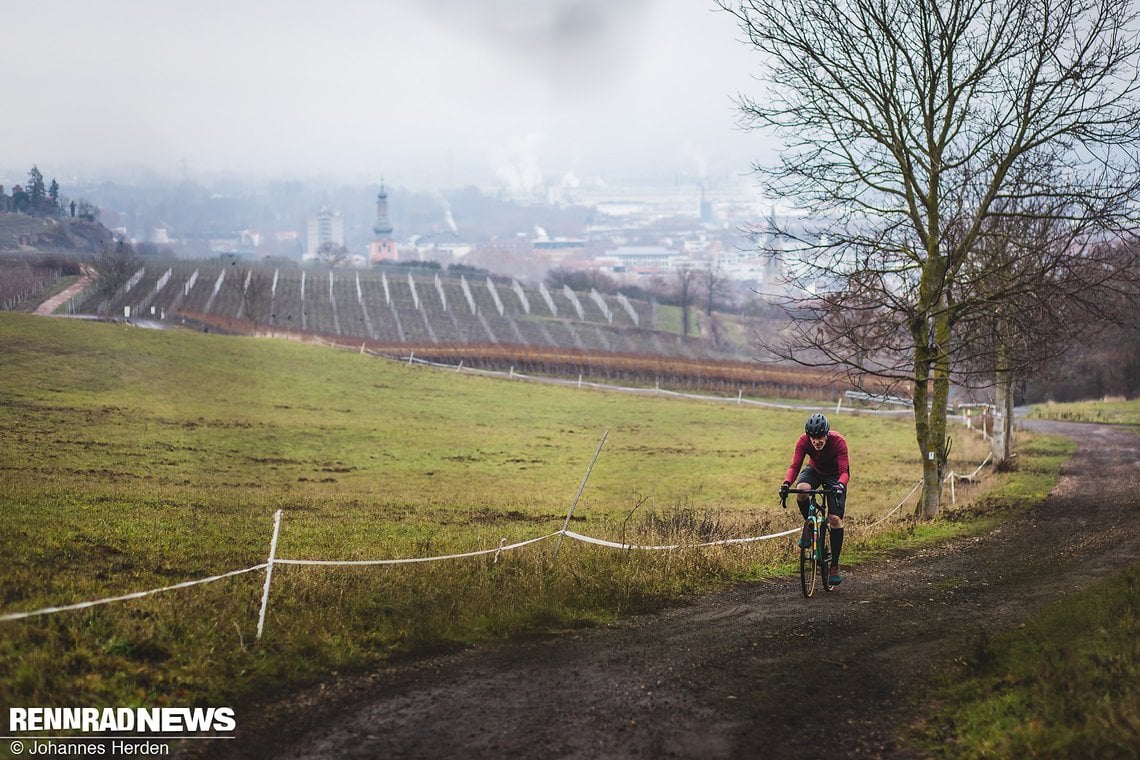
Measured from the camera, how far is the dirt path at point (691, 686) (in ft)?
26.7

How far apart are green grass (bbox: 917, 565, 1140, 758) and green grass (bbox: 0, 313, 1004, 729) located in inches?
189

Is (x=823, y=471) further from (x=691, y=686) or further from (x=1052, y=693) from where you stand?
(x=1052, y=693)

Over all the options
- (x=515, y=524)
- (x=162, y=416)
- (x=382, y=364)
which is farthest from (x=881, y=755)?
(x=382, y=364)

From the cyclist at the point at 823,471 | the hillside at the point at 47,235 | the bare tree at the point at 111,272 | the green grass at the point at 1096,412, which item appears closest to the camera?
the cyclist at the point at 823,471

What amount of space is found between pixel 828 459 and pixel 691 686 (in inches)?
209

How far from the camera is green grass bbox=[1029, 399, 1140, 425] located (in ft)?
205

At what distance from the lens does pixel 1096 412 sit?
66.5m

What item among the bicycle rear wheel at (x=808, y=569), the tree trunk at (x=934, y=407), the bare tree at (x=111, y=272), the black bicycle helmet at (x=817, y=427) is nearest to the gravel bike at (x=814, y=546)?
the bicycle rear wheel at (x=808, y=569)

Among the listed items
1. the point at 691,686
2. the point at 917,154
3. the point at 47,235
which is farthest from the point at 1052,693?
the point at 47,235

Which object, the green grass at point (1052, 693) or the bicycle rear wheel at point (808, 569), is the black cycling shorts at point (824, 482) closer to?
the bicycle rear wheel at point (808, 569)

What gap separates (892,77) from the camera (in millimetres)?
22891

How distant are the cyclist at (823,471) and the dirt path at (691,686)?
1101 millimetres

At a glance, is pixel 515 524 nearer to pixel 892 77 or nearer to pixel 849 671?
pixel 892 77

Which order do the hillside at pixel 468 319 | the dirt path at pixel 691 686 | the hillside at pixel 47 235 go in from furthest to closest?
the hillside at pixel 468 319, the hillside at pixel 47 235, the dirt path at pixel 691 686
